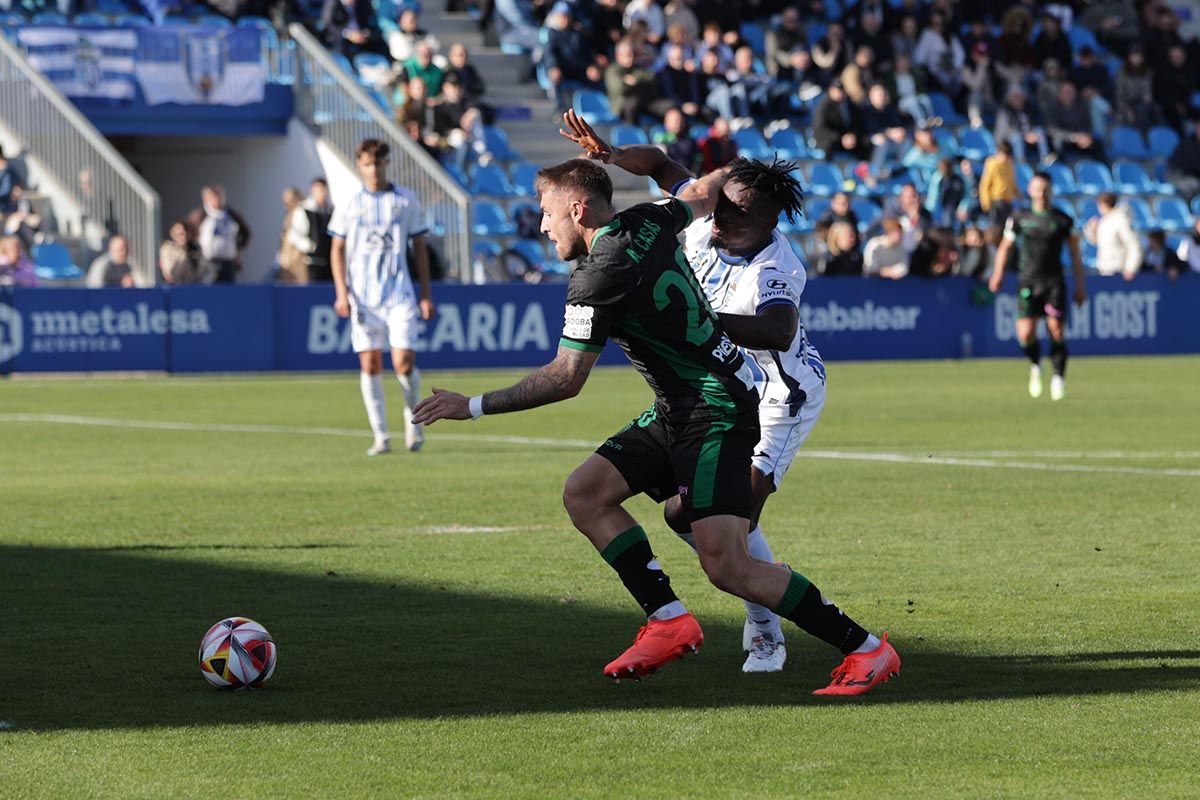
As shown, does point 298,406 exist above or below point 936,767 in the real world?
below

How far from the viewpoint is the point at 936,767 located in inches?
212

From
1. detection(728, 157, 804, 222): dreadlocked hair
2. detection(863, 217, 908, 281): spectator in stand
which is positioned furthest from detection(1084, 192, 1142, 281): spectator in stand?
detection(728, 157, 804, 222): dreadlocked hair

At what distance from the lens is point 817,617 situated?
6582 millimetres

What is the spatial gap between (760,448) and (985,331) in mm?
25238

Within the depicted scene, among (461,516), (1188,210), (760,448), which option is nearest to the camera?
(760,448)

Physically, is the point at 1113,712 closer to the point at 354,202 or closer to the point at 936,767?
the point at 936,767

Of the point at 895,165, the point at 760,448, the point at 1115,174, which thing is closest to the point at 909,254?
the point at 895,165

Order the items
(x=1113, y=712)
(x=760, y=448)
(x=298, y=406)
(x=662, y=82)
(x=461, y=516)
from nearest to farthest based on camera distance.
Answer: (x=1113, y=712) → (x=760, y=448) → (x=461, y=516) → (x=298, y=406) → (x=662, y=82)

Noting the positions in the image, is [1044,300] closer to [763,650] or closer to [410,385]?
[410,385]

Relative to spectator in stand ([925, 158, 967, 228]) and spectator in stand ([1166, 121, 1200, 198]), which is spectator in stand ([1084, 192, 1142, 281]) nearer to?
spectator in stand ([925, 158, 967, 228])

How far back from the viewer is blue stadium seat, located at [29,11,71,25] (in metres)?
31.1

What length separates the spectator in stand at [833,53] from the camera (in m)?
37.1

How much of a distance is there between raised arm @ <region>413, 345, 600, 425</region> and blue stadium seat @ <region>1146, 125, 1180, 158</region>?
35.4m

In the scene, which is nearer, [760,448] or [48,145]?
[760,448]
